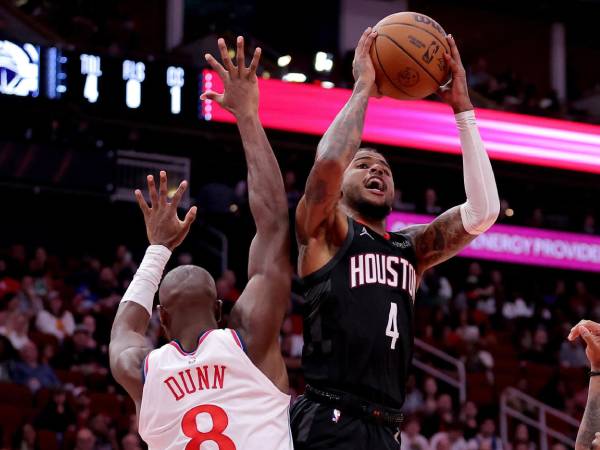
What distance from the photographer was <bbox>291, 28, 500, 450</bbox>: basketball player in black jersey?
4.54m

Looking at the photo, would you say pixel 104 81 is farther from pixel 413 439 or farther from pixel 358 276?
pixel 358 276

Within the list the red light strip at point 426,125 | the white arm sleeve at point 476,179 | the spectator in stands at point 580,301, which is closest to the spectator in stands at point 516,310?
the spectator in stands at point 580,301

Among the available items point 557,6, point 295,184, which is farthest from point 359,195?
point 557,6

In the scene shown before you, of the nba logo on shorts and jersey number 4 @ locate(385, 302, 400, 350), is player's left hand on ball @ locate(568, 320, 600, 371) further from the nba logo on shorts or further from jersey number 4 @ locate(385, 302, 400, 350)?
the nba logo on shorts

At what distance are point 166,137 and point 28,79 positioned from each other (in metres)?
3.53

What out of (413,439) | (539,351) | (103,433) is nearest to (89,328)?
(103,433)

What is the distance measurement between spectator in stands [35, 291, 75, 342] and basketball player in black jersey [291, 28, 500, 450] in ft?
29.2

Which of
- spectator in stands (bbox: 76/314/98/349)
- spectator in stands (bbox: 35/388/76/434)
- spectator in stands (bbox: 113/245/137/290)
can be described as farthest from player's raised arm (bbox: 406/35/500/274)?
spectator in stands (bbox: 113/245/137/290)

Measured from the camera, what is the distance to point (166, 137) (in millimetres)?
19172

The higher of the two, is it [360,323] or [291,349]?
[360,323]

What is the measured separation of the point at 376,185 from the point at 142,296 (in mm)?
1106

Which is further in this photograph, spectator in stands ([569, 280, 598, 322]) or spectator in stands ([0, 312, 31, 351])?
spectator in stands ([569, 280, 598, 322])

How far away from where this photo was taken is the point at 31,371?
1225cm

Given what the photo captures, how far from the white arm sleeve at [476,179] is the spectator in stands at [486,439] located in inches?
385
